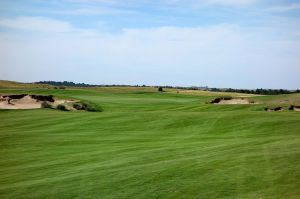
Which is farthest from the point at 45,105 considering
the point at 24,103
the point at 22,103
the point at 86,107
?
the point at 86,107

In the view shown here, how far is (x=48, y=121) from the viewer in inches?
1603

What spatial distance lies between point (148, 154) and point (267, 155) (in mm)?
5830

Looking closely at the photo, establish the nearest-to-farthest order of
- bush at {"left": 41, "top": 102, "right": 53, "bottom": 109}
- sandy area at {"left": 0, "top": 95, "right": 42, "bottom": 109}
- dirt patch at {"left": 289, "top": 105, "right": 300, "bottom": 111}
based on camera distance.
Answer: dirt patch at {"left": 289, "top": 105, "right": 300, "bottom": 111}, bush at {"left": 41, "top": 102, "right": 53, "bottom": 109}, sandy area at {"left": 0, "top": 95, "right": 42, "bottom": 109}

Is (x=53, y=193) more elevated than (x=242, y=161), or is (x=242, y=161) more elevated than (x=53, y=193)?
(x=242, y=161)

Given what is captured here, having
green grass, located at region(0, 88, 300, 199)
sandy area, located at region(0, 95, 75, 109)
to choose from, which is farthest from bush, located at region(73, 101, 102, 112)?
green grass, located at region(0, 88, 300, 199)

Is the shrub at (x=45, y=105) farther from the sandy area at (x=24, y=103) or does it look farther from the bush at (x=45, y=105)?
the sandy area at (x=24, y=103)

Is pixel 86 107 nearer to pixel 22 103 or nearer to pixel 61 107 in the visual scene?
pixel 61 107

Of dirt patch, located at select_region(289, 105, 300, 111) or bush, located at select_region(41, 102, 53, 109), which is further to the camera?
bush, located at select_region(41, 102, 53, 109)

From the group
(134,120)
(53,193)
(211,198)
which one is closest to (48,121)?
(134,120)

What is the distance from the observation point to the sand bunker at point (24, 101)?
2206 inches

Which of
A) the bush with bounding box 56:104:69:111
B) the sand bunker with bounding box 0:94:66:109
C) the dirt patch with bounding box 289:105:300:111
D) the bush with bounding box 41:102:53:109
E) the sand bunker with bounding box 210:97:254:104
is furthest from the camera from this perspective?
the sand bunker with bounding box 210:97:254:104

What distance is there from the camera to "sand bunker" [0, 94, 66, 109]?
5603 cm

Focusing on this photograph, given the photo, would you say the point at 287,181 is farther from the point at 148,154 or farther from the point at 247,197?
the point at 148,154

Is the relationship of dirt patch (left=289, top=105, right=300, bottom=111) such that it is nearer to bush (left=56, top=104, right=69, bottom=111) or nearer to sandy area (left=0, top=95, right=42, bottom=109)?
bush (left=56, top=104, right=69, bottom=111)
